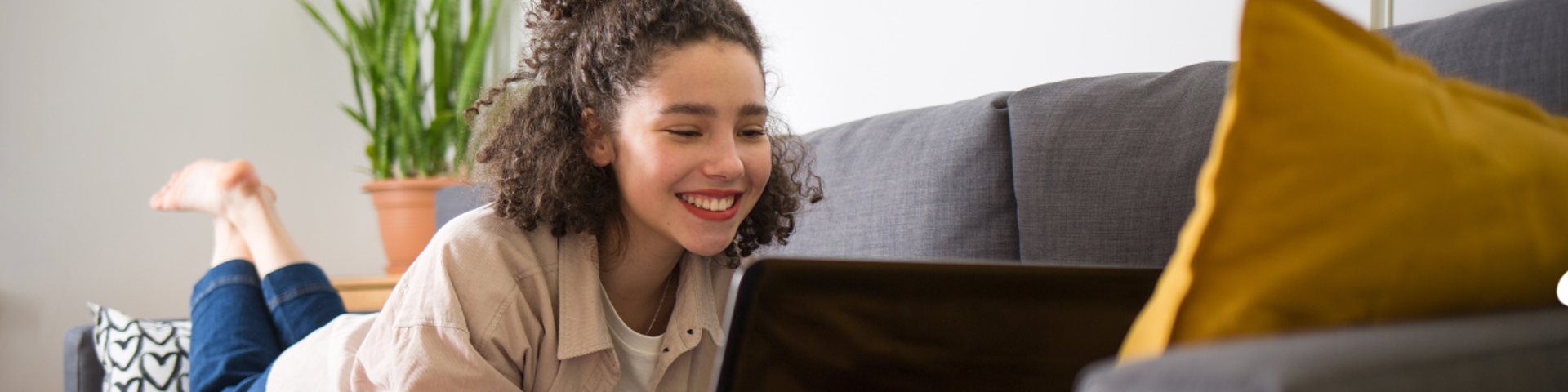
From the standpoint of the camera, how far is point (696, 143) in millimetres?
985

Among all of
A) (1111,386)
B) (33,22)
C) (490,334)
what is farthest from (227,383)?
(33,22)

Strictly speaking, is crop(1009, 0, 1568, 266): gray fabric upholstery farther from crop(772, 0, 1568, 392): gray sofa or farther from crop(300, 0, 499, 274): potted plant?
crop(300, 0, 499, 274): potted plant

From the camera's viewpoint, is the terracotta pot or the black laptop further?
the terracotta pot

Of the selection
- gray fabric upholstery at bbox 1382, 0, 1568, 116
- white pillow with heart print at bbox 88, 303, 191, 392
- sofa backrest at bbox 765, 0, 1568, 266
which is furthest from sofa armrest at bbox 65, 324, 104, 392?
gray fabric upholstery at bbox 1382, 0, 1568, 116

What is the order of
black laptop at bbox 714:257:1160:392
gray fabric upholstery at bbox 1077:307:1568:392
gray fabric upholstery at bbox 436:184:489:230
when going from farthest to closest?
1. gray fabric upholstery at bbox 436:184:489:230
2. black laptop at bbox 714:257:1160:392
3. gray fabric upholstery at bbox 1077:307:1568:392

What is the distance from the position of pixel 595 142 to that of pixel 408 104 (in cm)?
194

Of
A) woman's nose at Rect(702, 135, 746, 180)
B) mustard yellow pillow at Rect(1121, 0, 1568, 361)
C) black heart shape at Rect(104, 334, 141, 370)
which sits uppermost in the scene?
mustard yellow pillow at Rect(1121, 0, 1568, 361)

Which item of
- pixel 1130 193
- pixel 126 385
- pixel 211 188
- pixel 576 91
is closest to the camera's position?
pixel 1130 193

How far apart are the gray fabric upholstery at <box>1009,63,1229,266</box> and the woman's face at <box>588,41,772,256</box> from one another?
0.29m

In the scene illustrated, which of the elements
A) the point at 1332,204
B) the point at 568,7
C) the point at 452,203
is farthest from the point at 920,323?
the point at 452,203

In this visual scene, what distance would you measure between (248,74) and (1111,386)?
323 centimetres

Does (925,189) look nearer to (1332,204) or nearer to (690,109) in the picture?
(690,109)

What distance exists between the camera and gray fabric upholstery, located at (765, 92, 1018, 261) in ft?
3.50

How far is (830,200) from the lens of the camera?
4.31ft
